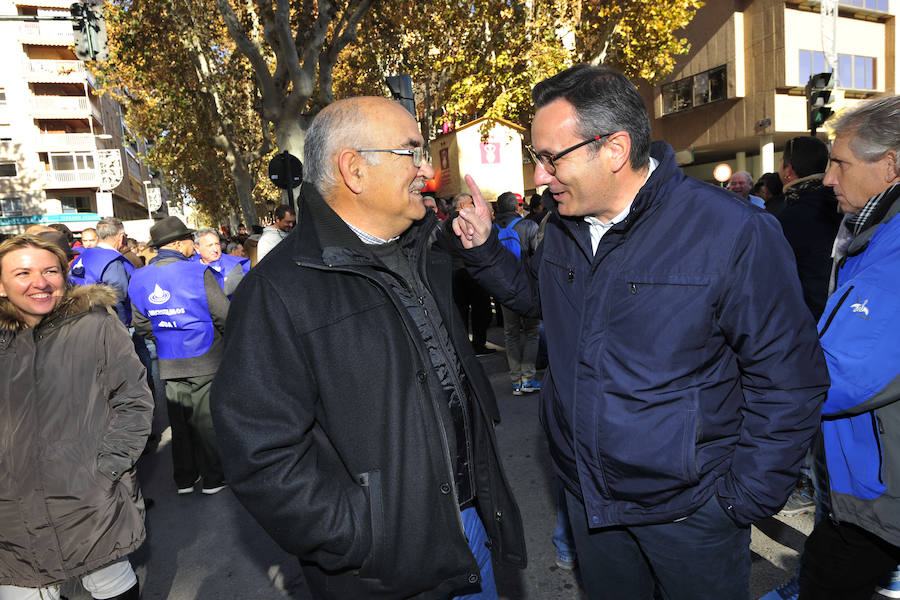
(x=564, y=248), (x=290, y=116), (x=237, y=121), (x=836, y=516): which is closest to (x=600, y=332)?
(x=564, y=248)

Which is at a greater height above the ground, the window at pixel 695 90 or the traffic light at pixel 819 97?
the window at pixel 695 90

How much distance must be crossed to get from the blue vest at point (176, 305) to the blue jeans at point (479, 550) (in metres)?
3.19

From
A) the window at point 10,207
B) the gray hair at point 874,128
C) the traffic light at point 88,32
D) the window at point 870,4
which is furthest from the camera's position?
the window at point 10,207

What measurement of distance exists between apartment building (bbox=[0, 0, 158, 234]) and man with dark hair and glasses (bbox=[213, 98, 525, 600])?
4978 centimetres

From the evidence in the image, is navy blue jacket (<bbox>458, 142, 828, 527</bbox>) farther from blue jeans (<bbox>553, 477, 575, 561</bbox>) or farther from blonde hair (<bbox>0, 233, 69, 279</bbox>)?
blonde hair (<bbox>0, 233, 69, 279</bbox>)

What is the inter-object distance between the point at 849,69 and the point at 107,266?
28769 mm

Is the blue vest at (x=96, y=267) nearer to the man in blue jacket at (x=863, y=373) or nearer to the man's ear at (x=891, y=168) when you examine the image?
the man in blue jacket at (x=863, y=373)

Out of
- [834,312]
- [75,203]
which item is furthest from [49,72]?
[834,312]

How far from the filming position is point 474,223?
221cm

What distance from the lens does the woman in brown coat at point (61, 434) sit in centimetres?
232

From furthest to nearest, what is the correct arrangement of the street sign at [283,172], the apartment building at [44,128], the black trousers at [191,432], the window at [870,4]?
the apartment building at [44,128] → the window at [870,4] → the street sign at [283,172] → the black trousers at [191,432]

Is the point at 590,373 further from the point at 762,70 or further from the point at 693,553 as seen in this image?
the point at 762,70

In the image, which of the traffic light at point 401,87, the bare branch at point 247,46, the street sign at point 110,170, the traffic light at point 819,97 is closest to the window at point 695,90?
the traffic light at point 819,97

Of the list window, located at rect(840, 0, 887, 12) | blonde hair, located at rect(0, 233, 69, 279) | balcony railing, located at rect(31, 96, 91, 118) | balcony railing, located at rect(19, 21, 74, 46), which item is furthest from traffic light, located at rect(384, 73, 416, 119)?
balcony railing, located at rect(31, 96, 91, 118)
